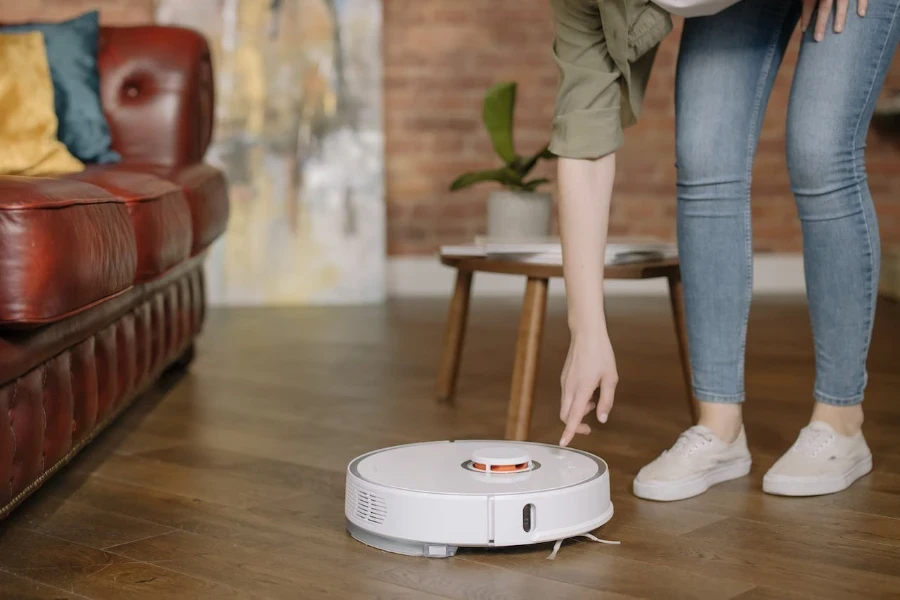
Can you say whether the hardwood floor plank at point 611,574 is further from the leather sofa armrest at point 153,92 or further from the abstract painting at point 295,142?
the abstract painting at point 295,142

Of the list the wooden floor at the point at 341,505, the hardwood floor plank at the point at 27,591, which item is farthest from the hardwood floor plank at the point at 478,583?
the hardwood floor plank at the point at 27,591

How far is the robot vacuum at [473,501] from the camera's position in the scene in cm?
120

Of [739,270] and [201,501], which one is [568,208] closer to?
[739,270]

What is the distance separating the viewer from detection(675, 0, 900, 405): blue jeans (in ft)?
4.59

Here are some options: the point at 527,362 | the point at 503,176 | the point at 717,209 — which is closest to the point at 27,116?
the point at 503,176

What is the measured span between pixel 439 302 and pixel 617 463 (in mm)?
2133

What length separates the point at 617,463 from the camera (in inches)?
65.5

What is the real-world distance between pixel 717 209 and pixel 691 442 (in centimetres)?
31

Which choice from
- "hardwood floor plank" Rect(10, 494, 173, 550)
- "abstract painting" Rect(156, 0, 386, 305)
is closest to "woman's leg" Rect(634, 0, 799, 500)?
"hardwood floor plank" Rect(10, 494, 173, 550)

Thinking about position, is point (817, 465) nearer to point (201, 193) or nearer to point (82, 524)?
point (82, 524)

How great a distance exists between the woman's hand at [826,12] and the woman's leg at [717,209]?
2.6 inches

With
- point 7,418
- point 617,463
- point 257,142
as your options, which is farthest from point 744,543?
point 257,142

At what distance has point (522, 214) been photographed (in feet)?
7.47

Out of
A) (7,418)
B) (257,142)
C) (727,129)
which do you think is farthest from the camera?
(257,142)
